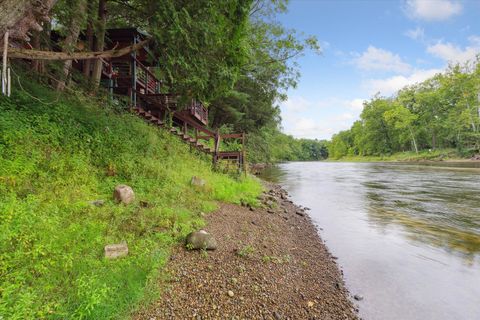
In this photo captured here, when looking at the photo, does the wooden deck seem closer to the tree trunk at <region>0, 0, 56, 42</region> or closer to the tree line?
the tree line

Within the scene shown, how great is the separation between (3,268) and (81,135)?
216 inches

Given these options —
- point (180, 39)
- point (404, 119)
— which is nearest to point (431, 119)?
point (404, 119)

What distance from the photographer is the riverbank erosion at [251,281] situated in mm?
3152

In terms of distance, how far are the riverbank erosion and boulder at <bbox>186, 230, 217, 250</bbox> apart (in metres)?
0.11

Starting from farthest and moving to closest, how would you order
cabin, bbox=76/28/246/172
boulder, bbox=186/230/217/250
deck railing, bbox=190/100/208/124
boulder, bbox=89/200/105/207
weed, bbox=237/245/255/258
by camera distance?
deck railing, bbox=190/100/208/124
cabin, bbox=76/28/246/172
boulder, bbox=89/200/105/207
weed, bbox=237/245/255/258
boulder, bbox=186/230/217/250

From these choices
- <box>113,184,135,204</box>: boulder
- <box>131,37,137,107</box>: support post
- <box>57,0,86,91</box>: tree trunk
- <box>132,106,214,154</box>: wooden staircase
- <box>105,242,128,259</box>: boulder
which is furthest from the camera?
<box>131,37,137,107</box>: support post

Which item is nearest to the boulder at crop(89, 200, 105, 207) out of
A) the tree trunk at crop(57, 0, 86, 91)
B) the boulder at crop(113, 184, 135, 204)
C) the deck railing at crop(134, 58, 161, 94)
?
the boulder at crop(113, 184, 135, 204)

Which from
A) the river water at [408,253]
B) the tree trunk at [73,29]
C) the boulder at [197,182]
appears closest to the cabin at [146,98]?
the tree trunk at [73,29]

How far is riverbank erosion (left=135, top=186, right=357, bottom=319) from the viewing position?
3.15m

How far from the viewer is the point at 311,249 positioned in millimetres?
5805

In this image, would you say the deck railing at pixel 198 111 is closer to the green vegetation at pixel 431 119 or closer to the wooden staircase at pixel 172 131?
the wooden staircase at pixel 172 131

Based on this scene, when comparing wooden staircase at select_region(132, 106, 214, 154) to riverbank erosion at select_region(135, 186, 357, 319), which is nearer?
riverbank erosion at select_region(135, 186, 357, 319)

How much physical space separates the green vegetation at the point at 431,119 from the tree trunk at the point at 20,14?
54.3 meters

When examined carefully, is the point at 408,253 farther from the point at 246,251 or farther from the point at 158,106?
the point at 158,106
